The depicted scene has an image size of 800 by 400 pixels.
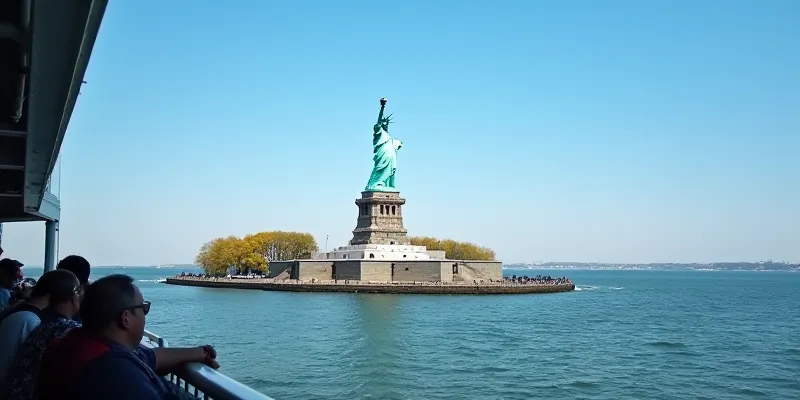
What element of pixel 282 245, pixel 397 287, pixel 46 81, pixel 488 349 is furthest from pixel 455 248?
pixel 46 81

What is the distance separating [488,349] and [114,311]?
2256 cm

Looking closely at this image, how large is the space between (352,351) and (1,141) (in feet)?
48.0

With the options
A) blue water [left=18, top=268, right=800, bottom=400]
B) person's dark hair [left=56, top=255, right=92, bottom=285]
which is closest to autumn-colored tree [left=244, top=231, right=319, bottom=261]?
blue water [left=18, top=268, right=800, bottom=400]

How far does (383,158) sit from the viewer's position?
60344mm

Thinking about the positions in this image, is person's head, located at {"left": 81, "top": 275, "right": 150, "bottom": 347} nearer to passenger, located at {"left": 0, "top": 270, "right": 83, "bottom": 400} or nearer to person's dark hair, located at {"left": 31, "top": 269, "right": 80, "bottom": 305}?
passenger, located at {"left": 0, "top": 270, "right": 83, "bottom": 400}

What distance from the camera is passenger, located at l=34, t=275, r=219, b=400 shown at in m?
2.31

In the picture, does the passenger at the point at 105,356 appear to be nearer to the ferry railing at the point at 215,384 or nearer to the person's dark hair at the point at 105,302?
the person's dark hair at the point at 105,302

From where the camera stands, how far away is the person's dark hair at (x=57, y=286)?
3498 millimetres

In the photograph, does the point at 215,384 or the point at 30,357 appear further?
the point at 30,357

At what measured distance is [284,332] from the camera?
28047 mm

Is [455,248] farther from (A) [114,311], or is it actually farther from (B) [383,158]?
(A) [114,311]

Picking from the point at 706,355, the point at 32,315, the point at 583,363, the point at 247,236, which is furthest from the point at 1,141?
the point at 247,236

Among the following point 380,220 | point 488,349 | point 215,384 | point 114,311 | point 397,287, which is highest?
point 380,220

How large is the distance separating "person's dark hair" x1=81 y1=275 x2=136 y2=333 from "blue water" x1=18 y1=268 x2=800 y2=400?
13.7m
